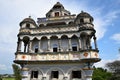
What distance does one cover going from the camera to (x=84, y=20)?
2527 cm

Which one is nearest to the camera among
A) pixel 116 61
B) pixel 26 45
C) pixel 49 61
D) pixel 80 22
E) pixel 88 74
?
pixel 88 74

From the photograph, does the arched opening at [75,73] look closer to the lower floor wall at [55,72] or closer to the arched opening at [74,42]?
the lower floor wall at [55,72]

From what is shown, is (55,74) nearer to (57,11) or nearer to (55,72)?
(55,72)

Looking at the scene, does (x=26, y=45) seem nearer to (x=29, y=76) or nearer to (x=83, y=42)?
(x=29, y=76)

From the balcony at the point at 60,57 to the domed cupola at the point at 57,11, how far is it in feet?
31.4

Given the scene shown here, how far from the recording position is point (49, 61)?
24078 mm

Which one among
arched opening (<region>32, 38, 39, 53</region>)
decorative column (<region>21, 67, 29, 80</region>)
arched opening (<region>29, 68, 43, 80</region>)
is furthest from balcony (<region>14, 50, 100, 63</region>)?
arched opening (<region>32, 38, 39, 53</region>)

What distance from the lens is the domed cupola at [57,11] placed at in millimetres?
31297

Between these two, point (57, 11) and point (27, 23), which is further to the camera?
point (57, 11)

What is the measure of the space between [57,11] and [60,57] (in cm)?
1125

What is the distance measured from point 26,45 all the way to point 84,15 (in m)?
11.4

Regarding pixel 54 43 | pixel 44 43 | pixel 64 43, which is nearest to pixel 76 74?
pixel 64 43

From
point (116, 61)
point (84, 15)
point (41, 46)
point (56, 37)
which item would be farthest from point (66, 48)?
point (116, 61)

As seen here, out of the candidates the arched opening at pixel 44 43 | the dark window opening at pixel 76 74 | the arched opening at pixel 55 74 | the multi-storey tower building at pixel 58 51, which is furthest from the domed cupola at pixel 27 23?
the dark window opening at pixel 76 74
